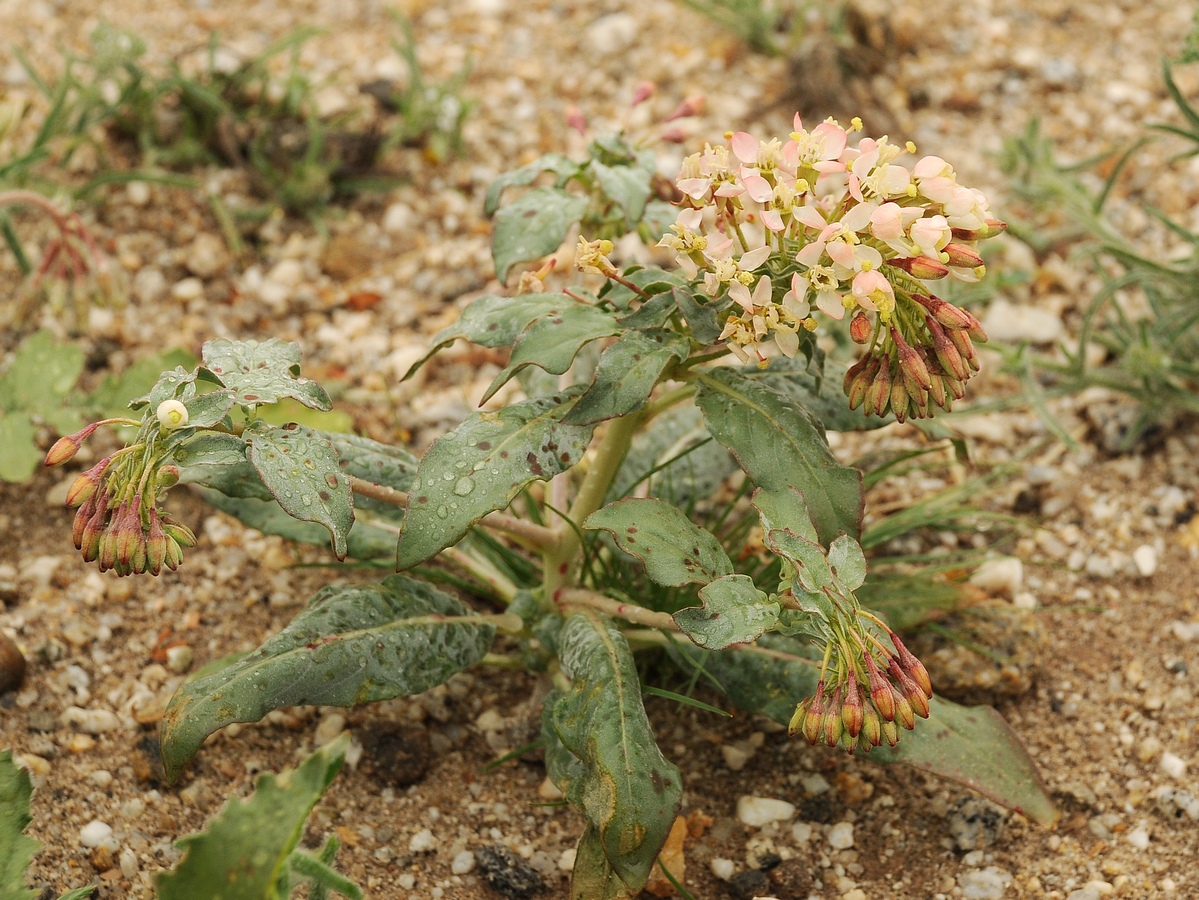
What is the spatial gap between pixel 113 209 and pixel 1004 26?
2826 millimetres

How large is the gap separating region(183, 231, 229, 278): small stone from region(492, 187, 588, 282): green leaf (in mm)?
1267

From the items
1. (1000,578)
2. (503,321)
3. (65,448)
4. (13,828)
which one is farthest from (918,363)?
(13,828)

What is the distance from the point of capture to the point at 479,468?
1.82 metres

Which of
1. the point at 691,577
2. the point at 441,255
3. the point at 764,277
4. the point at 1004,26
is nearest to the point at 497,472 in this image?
the point at 691,577

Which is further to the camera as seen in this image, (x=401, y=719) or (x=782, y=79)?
(x=782, y=79)

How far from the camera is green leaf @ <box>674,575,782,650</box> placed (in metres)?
1.71

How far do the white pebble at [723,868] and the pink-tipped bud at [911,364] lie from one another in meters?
0.93

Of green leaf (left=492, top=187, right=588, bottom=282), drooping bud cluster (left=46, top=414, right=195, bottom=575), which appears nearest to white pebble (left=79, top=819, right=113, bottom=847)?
drooping bud cluster (left=46, top=414, right=195, bottom=575)

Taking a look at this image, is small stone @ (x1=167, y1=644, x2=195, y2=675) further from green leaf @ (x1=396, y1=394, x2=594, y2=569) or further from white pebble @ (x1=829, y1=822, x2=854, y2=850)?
white pebble @ (x1=829, y1=822, x2=854, y2=850)

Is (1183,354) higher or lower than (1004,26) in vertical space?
lower

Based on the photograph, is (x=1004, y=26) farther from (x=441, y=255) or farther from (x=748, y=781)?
(x=748, y=781)

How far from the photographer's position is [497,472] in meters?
1.81

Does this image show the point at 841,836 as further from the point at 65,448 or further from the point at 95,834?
the point at 65,448

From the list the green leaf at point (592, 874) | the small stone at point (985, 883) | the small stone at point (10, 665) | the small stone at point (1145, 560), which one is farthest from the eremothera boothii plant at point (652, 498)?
the small stone at point (1145, 560)
